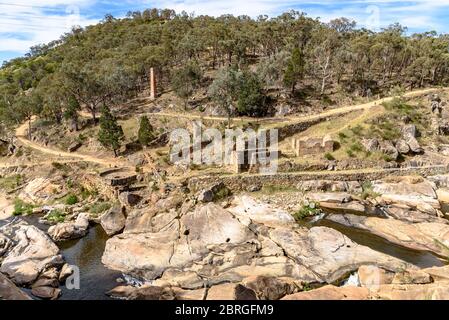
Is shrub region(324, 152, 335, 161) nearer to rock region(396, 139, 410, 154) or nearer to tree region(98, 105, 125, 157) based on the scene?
rock region(396, 139, 410, 154)

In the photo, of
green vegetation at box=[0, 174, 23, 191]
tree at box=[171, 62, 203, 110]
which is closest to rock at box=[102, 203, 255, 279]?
green vegetation at box=[0, 174, 23, 191]

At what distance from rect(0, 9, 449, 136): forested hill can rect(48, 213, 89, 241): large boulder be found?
1145 inches

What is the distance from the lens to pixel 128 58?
78.9 m

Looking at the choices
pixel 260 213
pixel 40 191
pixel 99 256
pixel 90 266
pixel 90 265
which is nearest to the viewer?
pixel 90 266

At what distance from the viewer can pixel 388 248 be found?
31547mm

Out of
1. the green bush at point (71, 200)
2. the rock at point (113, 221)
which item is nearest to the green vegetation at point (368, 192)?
the rock at point (113, 221)

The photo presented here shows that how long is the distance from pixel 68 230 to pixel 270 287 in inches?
900

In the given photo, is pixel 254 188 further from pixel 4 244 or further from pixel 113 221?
pixel 4 244

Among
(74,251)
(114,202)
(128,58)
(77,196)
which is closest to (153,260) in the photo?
(74,251)

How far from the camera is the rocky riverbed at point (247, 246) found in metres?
25.9

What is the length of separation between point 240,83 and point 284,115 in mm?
9380

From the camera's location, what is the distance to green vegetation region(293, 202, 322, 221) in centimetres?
3753

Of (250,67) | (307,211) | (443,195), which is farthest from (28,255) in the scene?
(250,67)

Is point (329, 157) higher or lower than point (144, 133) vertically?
lower
